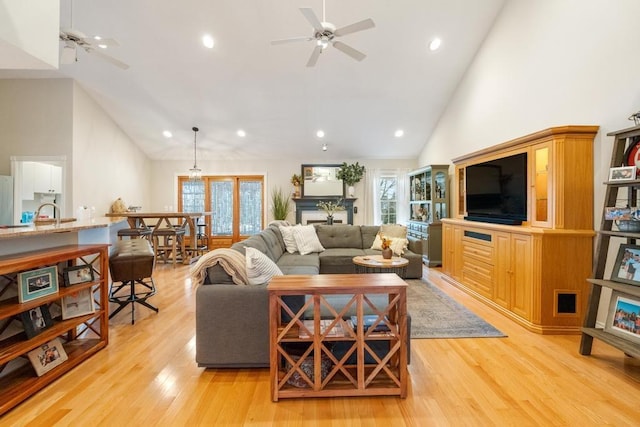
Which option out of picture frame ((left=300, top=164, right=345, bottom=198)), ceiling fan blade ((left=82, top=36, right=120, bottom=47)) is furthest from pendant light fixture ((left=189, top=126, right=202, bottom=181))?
ceiling fan blade ((left=82, top=36, right=120, bottom=47))

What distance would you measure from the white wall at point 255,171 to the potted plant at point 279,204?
0.12 m

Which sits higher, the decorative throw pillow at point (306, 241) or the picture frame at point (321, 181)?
the picture frame at point (321, 181)

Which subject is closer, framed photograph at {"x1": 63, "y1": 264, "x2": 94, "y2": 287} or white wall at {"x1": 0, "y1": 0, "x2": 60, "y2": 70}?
white wall at {"x1": 0, "y1": 0, "x2": 60, "y2": 70}

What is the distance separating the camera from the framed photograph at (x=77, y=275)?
2484mm

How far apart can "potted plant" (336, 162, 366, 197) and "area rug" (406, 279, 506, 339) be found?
13.2 feet

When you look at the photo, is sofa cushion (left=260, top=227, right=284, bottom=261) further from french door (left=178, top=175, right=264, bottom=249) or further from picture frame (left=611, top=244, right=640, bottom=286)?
french door (left=178, top=175, right=264, bottom=249)

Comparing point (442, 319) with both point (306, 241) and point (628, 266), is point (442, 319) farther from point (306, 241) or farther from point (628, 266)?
point (306, 241)

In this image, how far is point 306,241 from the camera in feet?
16.3

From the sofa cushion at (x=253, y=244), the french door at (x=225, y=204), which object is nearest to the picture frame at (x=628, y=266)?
the sofa cushion at (x=253, y=244)

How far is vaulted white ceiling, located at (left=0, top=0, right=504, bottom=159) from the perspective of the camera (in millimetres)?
4152

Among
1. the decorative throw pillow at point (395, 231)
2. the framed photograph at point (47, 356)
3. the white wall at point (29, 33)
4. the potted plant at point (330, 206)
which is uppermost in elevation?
the white wall at point (29, 33)

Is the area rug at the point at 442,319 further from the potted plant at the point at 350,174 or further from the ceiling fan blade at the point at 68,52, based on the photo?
the ceiling fan blade at the point at 68,52

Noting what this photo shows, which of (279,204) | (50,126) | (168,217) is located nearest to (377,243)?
(279,204)

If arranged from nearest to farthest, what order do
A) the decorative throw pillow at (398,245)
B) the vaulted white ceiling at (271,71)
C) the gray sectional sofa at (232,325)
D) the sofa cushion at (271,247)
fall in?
the gray sectional sofa at (232,325) → the sofa cushion at (271,247) → the vaulted white ceiling at (271,71) → the decorative throw pillow at (398,245)
